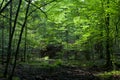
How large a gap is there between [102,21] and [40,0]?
5664mm

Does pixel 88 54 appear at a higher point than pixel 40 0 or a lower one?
lower

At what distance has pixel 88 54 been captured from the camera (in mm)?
34281

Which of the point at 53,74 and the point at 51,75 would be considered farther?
the point at 53,74

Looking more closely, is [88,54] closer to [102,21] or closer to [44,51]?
[44,51]

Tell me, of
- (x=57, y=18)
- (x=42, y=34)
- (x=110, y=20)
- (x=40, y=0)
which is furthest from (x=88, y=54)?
(x=40, y=0)

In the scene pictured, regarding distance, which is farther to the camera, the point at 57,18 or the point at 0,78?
the point at 57,18

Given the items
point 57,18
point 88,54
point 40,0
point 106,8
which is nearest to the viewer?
point 40,0

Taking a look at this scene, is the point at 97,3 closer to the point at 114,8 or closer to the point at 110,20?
the point at 114,8

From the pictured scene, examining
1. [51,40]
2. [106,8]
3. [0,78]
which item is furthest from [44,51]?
[0,78]

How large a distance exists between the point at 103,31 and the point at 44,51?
24067 millimetres

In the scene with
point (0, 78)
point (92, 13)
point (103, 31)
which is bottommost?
point (0, 78)

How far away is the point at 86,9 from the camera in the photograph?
18.7 m

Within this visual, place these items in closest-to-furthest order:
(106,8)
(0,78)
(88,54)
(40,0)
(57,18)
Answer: (0,78) → (40,0) → (106,8) → (57,18) → (88,54)

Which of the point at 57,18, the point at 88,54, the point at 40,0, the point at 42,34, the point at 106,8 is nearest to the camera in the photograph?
the point at 40,0
